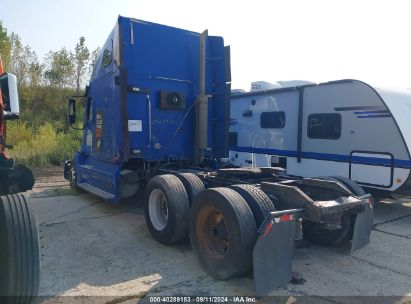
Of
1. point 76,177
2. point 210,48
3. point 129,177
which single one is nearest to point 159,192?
point 129,177

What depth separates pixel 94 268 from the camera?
4.29m

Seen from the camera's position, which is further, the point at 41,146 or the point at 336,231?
the point at 41,146

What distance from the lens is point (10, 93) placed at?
3693 millimetres

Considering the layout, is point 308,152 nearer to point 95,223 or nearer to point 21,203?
point 95,223

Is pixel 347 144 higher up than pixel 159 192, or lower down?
higher up

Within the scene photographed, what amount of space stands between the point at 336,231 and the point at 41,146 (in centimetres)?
1346

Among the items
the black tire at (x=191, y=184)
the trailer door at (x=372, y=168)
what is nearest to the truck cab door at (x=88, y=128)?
the black tire at (x=191, y=184)

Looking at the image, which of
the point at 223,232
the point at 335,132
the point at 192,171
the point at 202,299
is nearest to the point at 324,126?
the point at 335,132

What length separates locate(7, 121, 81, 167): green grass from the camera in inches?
557

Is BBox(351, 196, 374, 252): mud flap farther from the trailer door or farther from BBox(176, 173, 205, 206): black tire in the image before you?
the trailer door

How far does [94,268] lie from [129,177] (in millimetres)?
2263

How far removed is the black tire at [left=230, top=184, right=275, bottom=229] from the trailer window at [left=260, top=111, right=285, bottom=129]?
475cm

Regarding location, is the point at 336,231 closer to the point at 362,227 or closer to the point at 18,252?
the point at 362,227

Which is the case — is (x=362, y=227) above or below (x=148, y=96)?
below
